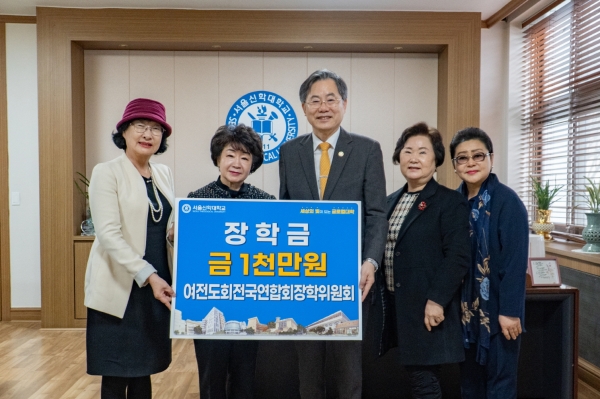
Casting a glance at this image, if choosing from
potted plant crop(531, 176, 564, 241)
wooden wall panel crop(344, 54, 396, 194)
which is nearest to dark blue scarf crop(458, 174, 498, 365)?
potted plant crop(531, 176, 564, 241)

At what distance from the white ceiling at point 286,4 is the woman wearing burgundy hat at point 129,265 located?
249 cm

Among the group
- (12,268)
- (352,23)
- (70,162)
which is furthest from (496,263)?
(12,268)

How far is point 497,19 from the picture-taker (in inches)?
159

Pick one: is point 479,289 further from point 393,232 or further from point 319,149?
point 319,149

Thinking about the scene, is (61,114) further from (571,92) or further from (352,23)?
(571,92)

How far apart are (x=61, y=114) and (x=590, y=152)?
4.17 metres

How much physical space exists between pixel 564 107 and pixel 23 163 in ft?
15.3

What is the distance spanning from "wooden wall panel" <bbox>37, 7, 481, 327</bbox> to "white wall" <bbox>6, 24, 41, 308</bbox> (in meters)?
0.36

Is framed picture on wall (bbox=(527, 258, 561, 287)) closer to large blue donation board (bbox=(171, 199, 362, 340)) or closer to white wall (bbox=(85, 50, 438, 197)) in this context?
large blue donation board (bbox=(171, 199, 362, 340))

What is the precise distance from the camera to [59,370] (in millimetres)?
3021

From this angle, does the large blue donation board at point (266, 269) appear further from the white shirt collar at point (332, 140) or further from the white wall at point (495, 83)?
the white wall at point (495, 83)

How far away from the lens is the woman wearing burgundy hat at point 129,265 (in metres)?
1.60

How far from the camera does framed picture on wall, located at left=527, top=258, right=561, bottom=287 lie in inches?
83.3

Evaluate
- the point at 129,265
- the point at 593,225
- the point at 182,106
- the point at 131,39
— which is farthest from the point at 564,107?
the point at 131,39
